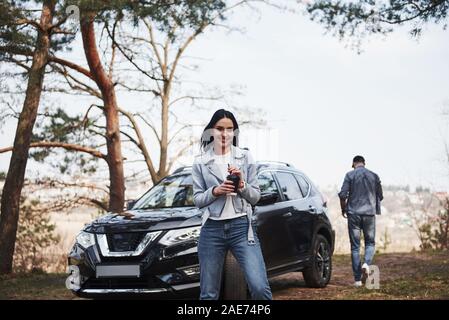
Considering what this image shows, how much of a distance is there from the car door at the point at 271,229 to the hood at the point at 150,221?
35.9 inches

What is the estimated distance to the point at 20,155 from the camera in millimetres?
14422

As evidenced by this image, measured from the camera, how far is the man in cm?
1009

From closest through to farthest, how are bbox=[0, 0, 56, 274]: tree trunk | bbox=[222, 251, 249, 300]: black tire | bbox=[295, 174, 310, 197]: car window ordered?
bbox=[222, 251, 249, 300]: black tire
bbox=[295, 174, 310, 197]: car window
bbox=[0, 0, 56, 274]: tree trunk

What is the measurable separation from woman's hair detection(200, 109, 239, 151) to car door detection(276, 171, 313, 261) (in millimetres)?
3779

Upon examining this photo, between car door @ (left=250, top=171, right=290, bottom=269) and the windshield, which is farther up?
the windshield

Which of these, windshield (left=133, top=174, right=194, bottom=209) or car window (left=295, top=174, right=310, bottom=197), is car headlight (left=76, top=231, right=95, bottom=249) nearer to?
windshield (left=133, top=174, right=194, bottom=209)

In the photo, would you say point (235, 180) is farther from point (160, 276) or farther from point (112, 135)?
point (112, 135)

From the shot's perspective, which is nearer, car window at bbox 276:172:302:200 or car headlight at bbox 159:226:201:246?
car headlight at bbox 159:226:201:246

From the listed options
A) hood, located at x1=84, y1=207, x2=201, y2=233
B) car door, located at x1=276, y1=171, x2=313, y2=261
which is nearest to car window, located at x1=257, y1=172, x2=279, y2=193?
car door, located at x1=276, y1=171, x2=313, y2=261

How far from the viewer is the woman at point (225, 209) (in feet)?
14.6

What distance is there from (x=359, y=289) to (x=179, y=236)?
150 inches

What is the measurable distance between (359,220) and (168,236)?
4319 millimetres

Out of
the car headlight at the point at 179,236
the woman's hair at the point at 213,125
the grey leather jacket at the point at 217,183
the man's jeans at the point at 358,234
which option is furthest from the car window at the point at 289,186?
the grey leather jacket at the point at 217,183

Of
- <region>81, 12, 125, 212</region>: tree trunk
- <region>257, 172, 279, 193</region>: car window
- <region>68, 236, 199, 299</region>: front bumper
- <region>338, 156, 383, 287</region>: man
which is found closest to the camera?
<region>68, 236, 199, 299</region>: front bumper
